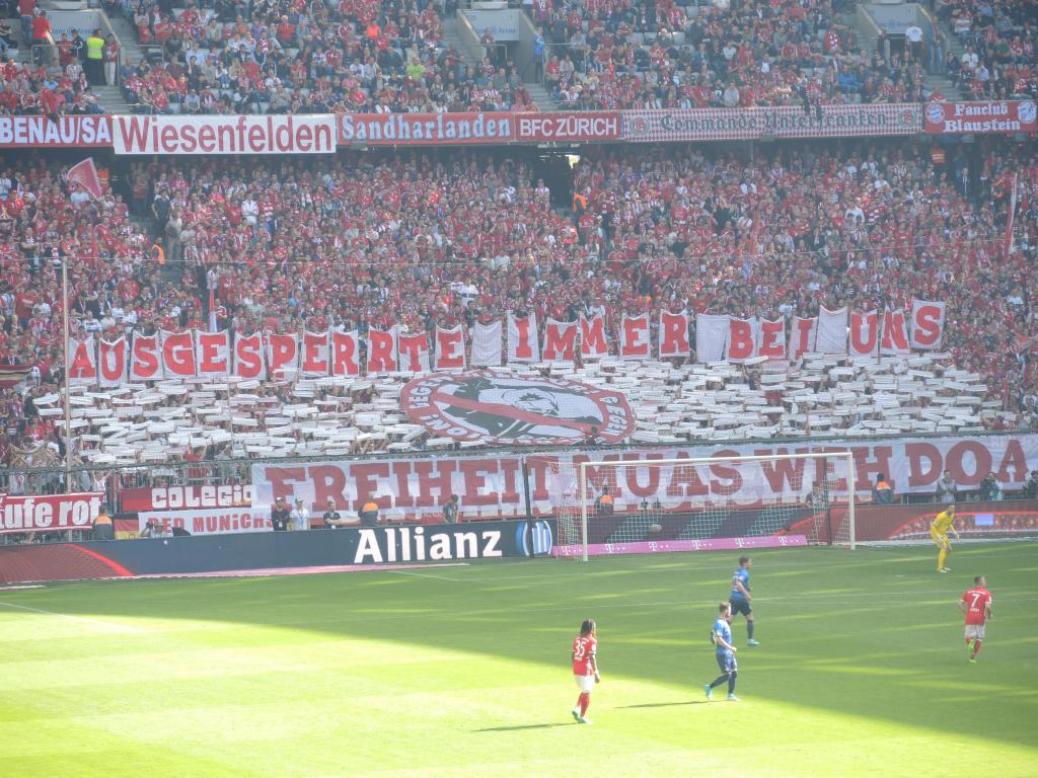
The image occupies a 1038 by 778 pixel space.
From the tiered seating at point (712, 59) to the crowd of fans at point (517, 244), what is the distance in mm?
2136

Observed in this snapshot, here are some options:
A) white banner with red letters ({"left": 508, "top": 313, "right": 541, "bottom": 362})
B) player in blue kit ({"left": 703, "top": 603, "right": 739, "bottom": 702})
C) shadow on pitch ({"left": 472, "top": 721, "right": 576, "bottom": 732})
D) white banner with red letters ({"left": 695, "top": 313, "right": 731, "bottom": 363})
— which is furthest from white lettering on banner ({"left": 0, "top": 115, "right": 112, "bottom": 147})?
shadow on pitch ({"left": 472, "top": 721, "right": 576, "bottom": 732})

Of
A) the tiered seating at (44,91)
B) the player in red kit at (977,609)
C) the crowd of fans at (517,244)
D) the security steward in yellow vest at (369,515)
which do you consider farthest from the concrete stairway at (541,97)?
the player in red kit at (977,609)

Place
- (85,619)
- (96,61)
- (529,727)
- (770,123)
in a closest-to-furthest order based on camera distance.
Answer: (529,727) < (85,619) < (96,61) < (770,123)

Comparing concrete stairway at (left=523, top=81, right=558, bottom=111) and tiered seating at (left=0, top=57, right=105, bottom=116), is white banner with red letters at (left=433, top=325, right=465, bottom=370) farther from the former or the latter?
tiered seating at (left=0, top=57, right=105, bottom=116)

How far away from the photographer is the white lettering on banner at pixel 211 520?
4262 cm

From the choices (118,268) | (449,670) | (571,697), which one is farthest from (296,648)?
(118,268)

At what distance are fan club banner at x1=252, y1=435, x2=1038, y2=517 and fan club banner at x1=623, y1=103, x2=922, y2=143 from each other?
49.3 ft

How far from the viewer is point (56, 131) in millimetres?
52562

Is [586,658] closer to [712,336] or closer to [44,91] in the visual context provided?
[712,336]

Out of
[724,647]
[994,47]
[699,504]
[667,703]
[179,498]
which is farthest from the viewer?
[994,47]

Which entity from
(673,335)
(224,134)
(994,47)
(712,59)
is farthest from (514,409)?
(994,47)

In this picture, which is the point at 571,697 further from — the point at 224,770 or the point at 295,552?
the point at 295,552

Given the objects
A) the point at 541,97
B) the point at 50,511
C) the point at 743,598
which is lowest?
the point at 50,511

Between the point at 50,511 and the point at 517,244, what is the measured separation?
786 inches
